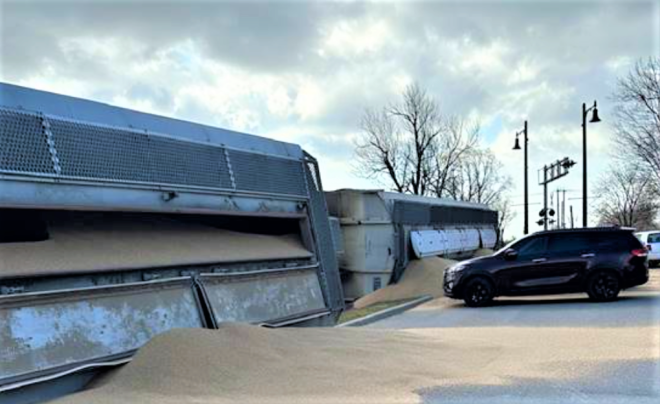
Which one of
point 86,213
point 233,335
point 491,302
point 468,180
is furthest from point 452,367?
point 468,180

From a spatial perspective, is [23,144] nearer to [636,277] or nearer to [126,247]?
[126,247]

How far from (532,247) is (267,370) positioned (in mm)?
10895

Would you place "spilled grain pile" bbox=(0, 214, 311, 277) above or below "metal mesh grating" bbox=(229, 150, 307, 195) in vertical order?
below

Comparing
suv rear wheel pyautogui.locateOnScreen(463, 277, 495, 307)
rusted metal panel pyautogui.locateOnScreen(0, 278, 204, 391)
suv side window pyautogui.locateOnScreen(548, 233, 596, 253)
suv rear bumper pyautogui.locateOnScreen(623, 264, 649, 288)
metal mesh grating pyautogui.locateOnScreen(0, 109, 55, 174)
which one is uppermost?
metal mesh grating pyautogui.locateOnScreen(0, 109, 55, 174)

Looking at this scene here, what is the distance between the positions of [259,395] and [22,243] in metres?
2.55

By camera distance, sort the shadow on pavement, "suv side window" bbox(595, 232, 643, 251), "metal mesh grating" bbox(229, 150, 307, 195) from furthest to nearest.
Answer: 1. "suv side window" bbox(595, 232, 643, 251)
2. "metal mesh grating" bbox(229, 150, 307, 195)
3. the shadow on pavement

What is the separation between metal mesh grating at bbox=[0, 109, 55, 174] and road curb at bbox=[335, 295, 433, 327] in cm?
677

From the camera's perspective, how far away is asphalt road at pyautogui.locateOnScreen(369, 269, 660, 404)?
5934 mm

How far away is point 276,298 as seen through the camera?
8.34 metres

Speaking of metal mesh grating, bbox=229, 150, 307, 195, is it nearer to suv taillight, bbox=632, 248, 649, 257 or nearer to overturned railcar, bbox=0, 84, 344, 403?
overturned railcar, bbox=0, 84, 344, 403

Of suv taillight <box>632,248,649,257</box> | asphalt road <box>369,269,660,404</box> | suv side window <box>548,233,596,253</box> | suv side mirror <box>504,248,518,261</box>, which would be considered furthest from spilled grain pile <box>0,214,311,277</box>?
suv taillight <box>632,248,649,257</box>

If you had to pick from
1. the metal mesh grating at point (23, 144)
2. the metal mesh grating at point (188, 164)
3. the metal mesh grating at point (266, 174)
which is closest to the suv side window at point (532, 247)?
the metal mesh grating at point (266, 174)

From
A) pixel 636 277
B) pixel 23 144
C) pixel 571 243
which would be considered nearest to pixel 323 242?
pixel 23 144

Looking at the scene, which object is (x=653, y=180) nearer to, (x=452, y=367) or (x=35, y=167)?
(x=452, y=367)
